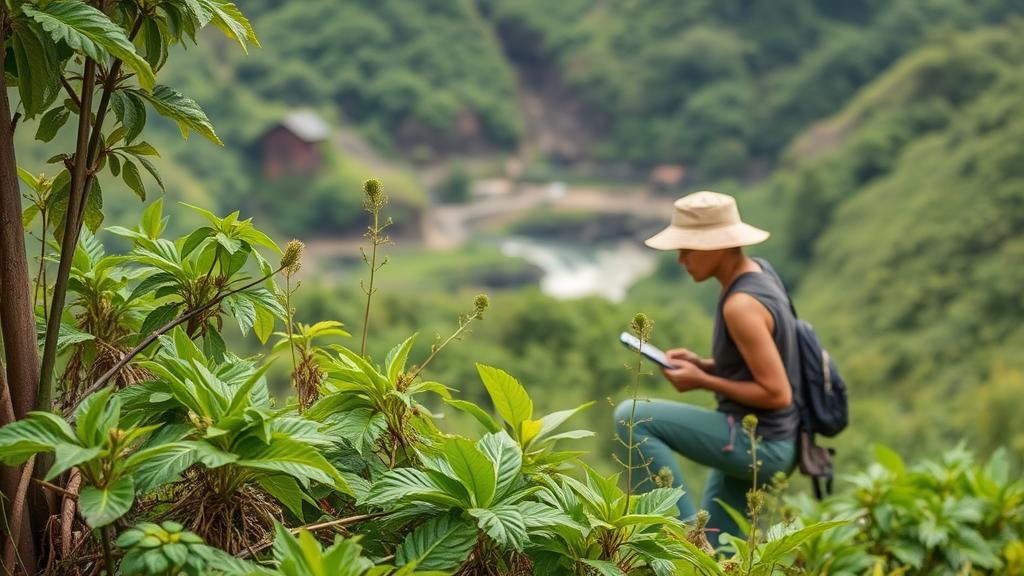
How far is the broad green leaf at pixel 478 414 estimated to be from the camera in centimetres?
155

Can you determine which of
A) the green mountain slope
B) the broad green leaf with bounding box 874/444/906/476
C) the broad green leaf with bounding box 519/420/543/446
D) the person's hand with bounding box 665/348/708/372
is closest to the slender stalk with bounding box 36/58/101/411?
the broad green leaf with bounding box 519/420/543/446

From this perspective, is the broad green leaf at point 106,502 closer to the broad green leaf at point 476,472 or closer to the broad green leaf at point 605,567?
the broad green leaf at point 476,472

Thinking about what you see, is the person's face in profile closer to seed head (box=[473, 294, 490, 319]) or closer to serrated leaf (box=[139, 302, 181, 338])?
seed head (box=[473, 294, 490, 319])

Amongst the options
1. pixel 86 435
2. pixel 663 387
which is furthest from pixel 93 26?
pixel 663 387

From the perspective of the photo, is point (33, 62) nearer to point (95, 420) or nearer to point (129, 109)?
point (129, 109)

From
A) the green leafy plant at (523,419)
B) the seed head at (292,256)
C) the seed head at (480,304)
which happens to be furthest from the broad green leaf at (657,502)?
the seed head at (292,256)

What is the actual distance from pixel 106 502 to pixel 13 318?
1.15ft

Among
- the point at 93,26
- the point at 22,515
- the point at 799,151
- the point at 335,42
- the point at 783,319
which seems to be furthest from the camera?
the point at 335,42

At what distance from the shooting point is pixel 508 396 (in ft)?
5.23

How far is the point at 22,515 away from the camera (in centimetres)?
135

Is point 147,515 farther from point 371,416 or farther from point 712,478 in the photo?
point 712,478

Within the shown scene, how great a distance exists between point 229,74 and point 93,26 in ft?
153

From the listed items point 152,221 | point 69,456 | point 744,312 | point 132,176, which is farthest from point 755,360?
point 69,456

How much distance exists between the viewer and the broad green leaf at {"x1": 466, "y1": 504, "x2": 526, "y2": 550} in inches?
50.6
